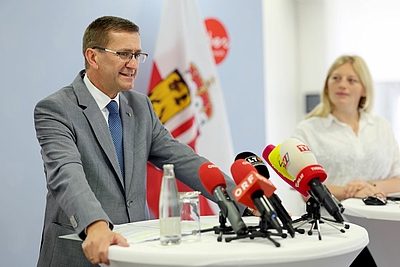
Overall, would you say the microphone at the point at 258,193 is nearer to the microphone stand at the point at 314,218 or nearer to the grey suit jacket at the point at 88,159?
the microphone stand at the point at 314,218

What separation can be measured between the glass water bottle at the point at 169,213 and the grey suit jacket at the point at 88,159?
374 millimetres

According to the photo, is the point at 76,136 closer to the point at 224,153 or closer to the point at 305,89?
the point at 224,153

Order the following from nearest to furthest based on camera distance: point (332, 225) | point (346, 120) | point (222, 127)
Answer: point (332, 225), point (346, 120), point (222, 127)

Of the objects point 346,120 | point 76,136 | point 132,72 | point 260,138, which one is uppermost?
point 132,72

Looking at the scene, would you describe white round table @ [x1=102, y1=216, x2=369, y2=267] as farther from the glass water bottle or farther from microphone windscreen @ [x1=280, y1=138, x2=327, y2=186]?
microphone windscreen @ [x1=280, y1=138, x2=327, y2=186]

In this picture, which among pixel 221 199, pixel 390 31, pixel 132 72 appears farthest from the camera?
pixel 390 31

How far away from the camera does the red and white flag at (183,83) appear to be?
13.4 feet

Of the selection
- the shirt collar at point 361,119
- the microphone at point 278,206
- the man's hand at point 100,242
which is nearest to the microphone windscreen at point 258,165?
the microphone at point 278,206

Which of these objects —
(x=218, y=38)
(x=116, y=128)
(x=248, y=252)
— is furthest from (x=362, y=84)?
(x=248, y=252)

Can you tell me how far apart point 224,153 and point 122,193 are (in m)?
1.88

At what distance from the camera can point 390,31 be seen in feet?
22.2

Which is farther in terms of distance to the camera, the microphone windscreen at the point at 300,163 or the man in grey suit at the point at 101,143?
the man in grey suit at the point at 101,143

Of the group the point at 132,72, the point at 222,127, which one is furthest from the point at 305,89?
the point at 132,72

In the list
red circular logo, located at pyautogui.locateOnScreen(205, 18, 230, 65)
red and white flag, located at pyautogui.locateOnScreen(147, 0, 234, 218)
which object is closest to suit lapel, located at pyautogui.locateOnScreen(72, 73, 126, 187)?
red and white flag, located at pyautogui.locateOnScreen(147, 0, 234, 218)
